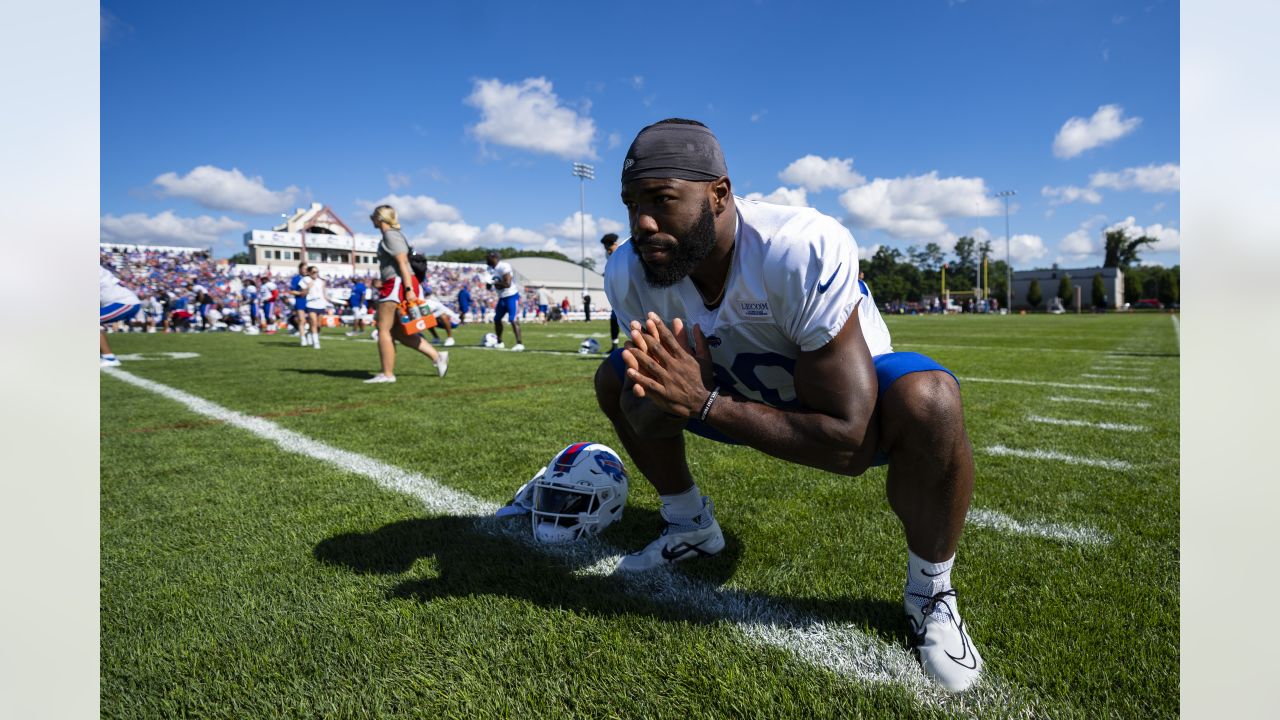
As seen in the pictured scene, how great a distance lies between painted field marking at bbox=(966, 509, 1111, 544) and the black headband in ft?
6.19

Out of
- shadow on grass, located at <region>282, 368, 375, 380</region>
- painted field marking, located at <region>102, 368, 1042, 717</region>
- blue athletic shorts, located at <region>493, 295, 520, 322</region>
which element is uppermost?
blue athletic shorts, located at <region>493, 295, 520, 322</region>

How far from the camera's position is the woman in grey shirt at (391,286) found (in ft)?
23.3

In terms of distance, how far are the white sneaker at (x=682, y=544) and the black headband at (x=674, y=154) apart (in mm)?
1211

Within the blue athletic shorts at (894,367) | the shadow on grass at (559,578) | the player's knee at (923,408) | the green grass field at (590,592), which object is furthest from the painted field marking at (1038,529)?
the player's knee at (923,408)

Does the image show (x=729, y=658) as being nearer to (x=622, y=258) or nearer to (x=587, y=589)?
(x=587, y=589)

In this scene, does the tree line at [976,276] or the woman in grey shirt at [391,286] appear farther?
the tree line at [976,276]

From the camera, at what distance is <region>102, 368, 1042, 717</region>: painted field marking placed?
5.07 feet

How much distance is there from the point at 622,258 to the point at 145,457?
3.62m

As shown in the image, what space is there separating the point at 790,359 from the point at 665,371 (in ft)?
1.62

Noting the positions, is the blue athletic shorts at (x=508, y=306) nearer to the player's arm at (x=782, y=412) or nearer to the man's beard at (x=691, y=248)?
the man's beard at (x=691, y=248)

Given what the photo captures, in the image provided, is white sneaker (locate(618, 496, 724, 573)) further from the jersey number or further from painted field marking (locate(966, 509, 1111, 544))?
painted field marking (locate(966, 509, 1111, 544))

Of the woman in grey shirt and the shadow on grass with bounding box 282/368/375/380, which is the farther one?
the shadow on grass with bounding box 282/368/375/380

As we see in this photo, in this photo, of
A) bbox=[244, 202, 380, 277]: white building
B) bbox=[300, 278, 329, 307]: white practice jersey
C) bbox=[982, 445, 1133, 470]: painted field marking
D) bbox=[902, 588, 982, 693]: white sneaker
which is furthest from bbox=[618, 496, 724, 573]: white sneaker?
bbox=[244, 202, 380, 277]: white building

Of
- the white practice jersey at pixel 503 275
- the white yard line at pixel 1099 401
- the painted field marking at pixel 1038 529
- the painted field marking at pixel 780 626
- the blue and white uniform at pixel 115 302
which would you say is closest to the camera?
the painted field marking at pixel 780 626
